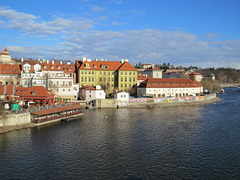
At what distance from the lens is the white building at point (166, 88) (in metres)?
87.4

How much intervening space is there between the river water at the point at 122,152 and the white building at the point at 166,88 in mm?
41778

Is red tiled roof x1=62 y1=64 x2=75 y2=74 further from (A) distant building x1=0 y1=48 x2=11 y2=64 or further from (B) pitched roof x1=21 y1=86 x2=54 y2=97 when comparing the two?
(B) pitched roof x1=21 y1=86 x2=54 y2=97

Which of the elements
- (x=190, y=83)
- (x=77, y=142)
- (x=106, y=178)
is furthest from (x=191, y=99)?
(x=106, y=178)

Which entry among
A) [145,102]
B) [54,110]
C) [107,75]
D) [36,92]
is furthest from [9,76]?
[145,102]

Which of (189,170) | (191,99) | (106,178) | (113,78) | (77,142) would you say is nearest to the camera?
(106,178)

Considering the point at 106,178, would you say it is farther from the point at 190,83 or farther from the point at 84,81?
the point at 190,83

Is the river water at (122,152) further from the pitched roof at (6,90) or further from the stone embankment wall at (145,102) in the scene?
the stone embankment wall at (145,102)

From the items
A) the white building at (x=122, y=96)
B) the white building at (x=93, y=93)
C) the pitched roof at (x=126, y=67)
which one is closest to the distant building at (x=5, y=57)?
the white building at (x=93, y=93)

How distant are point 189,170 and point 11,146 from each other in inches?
1002

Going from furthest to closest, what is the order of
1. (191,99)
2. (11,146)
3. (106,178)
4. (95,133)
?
(191,99), (95,133), (11,146), (106,178)

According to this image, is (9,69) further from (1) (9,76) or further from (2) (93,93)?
(2) (93,93)

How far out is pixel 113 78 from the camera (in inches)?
3718

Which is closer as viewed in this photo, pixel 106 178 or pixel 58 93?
pixel 106 178

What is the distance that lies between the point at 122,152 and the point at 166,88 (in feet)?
209
